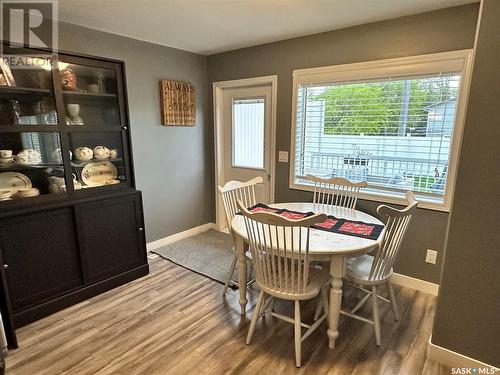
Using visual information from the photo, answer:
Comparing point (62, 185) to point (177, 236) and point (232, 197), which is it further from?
point (177, 236)

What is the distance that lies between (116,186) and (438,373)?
2.76 metres

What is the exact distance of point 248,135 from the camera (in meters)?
3.76

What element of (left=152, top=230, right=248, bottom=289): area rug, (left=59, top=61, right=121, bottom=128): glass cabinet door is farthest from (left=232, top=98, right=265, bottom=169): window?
(left=59, top=61, right=121, bottom=128): glass cabinet door

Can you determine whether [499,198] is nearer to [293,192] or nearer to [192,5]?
[293,192]

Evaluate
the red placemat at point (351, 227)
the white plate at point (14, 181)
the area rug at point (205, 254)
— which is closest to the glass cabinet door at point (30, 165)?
the white plate at point (14, 181)

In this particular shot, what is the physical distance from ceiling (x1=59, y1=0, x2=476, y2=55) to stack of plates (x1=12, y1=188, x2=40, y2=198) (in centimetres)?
141

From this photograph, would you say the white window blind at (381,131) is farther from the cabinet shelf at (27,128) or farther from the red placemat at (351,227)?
the cabinet shelf at (27,128)

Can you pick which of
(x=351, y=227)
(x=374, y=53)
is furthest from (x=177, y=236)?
(x=374, y=53)

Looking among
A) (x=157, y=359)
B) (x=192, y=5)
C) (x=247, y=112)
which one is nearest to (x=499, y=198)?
(x=157, y=359)

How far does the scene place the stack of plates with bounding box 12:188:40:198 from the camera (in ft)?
7.29

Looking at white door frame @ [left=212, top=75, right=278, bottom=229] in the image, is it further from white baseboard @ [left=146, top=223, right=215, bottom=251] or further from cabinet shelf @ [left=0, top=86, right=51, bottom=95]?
cabinet shelf @ [left=0, top=86, right=51, bottom=95]

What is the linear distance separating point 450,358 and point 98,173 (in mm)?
3030

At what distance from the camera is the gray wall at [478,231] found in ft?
4.94

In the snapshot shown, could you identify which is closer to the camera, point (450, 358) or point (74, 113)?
point (450, 358)
